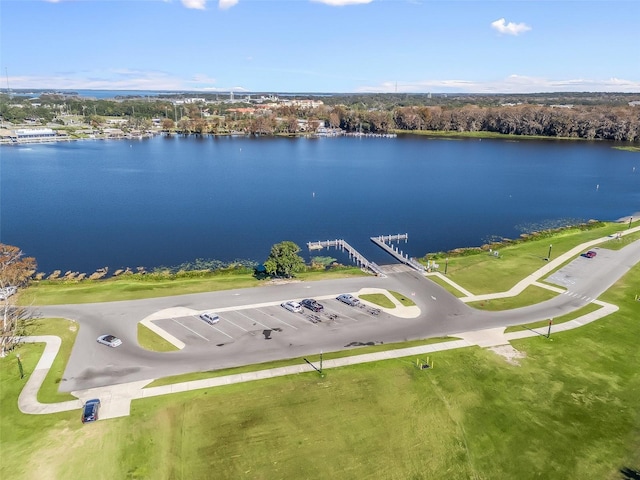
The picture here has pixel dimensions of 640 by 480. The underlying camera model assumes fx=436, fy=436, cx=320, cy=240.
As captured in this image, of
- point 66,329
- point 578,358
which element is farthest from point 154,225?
point 578,358

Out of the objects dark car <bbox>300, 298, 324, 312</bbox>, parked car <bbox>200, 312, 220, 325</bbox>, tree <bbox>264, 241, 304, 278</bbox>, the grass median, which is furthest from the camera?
tree <bbox>264, 241, 304, 278</bbox>

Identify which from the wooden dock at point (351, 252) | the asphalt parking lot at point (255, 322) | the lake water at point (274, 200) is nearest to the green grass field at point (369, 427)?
the asphalt parking lot at point (255, 322)

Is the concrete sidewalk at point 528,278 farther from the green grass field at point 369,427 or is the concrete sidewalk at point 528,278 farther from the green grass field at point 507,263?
the green grass field at point 369,427

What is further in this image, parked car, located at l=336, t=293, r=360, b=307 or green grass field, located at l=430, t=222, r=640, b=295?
green grass field, located at l=430, t=222, r=640, b=295

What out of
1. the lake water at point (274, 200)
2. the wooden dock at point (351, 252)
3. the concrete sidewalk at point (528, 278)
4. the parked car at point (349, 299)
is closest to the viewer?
the parked car at point (349, 299)

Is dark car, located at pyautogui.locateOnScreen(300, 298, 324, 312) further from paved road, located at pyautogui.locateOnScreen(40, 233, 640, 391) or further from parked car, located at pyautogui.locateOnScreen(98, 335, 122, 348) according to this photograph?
parked car, located at pyautogui.locateOnScreen(98, 335, 122, 348)

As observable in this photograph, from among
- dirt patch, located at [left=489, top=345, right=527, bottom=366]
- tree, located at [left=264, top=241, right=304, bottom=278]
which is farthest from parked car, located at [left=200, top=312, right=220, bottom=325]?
dirt patch, located at [left=489, top=345, right=527, bottom=366]

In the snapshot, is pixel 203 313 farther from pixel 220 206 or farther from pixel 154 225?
pixel 220 206
